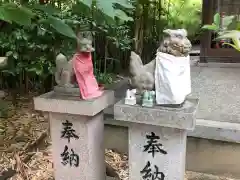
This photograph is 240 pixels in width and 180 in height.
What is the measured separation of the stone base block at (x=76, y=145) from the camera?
5.76 feet

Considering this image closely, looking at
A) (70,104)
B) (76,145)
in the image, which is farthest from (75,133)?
(70,104)

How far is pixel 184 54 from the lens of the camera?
4.83 feet

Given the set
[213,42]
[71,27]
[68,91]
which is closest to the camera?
[68,91]

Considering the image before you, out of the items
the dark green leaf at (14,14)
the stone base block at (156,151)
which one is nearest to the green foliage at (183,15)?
the stone base block at (156,151)

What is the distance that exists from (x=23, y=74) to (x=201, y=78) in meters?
2.23

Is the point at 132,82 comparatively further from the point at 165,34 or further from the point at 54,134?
the point at 54,134

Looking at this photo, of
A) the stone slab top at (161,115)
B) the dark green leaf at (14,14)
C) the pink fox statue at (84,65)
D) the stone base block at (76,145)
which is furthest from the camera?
the stone base block at (76,145)

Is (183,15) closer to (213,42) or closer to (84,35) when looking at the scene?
(213,42)

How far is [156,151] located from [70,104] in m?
0.55

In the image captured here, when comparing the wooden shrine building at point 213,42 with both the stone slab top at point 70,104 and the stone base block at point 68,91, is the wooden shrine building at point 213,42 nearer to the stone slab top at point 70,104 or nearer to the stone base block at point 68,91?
the stone slab top at point 70,104

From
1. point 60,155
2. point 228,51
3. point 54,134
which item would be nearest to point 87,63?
point 54,134

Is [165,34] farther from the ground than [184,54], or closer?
farther from the ground

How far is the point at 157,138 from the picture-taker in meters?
1.60

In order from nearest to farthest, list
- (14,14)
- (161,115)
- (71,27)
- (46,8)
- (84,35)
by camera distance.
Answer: (14,14) < (46,8) < (161,115) < (84,35) < (71,27)
